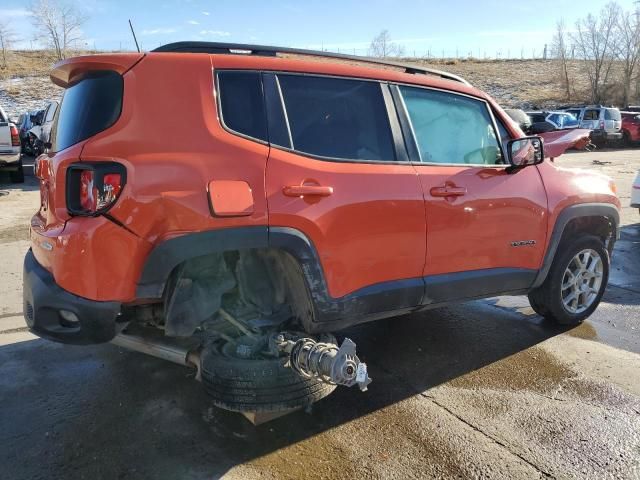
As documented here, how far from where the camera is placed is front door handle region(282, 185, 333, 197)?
9.66 feet

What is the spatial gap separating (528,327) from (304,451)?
2698 mm

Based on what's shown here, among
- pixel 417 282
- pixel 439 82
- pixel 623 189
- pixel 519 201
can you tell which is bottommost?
pixel 623 189

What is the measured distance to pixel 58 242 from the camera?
109 inches

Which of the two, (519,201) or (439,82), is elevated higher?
(439,82)

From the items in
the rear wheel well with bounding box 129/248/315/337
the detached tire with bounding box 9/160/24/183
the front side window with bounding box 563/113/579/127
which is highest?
the front side window with bounding box 563/113/579/127

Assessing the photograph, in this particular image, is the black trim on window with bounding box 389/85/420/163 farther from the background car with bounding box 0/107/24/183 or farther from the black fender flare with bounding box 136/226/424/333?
the background car with bounding box 0/107/24/183

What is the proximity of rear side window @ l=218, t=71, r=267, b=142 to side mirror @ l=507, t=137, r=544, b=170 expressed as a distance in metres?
2.02

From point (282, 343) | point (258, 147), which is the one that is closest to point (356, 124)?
point (258, 147)

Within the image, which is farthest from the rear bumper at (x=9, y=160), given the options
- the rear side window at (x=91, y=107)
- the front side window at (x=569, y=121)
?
the front side window at (x=569, y=121)

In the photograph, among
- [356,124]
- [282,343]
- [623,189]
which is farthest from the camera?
[623,189]

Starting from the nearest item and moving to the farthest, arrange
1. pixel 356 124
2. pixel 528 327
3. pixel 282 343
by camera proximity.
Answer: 1. pixel 282 343
2. pixel 356 124
3. pixel 528 327

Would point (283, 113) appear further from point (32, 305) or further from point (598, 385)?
point (598, 385)

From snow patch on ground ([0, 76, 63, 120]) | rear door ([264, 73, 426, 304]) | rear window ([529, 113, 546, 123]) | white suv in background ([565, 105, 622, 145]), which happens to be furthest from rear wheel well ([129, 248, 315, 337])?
snow patch on ground ([0, 76, 63, 120])

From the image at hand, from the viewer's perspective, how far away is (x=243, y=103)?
9.81 feet
